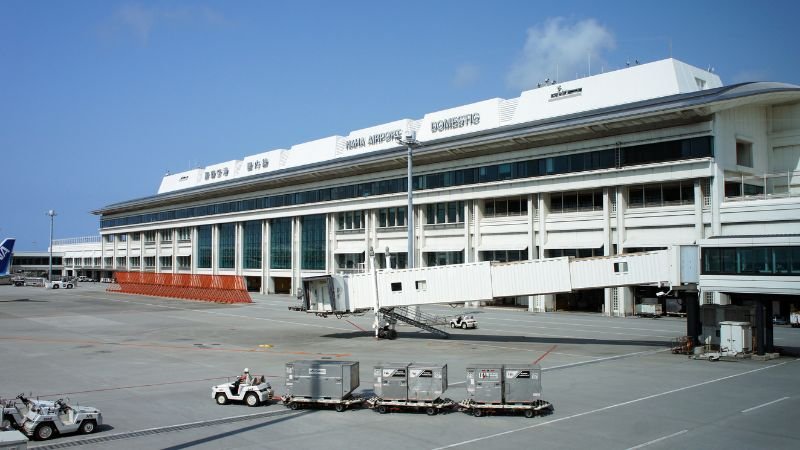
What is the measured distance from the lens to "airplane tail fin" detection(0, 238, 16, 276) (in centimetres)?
10475

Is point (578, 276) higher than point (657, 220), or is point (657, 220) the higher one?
point (657, 220)

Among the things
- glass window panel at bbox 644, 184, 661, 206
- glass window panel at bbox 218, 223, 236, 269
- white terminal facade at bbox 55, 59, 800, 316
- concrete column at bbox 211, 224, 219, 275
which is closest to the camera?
white terminal facade at bbox 55, 59, 800, 316

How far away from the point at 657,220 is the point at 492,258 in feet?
74.6

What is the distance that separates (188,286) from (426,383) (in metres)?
87.9

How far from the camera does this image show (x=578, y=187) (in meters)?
72.3

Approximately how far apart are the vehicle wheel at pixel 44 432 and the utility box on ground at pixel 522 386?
15379 millimetres

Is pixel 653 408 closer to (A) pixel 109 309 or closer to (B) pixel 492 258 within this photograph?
(B) pixel 492 258

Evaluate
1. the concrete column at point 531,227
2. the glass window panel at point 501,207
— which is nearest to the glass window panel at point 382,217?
the glass window panel at point 501,207

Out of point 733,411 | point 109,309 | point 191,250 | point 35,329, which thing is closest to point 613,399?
point 733,411

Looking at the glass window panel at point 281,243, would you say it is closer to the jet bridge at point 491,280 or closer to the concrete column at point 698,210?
the jet bridge at point 491,280

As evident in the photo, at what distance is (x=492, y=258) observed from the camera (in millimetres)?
83312

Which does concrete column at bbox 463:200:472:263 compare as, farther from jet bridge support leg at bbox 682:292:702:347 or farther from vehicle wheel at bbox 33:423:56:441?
vehicle wheel at bbox 33:423:56:441

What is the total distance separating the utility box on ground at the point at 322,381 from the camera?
989 inches

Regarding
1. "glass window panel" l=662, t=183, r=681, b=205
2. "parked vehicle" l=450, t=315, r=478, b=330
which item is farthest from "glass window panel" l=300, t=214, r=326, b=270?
"glass window panel" l=662, t=183, r=681, b=205
